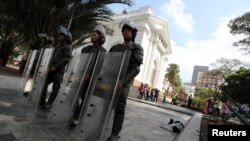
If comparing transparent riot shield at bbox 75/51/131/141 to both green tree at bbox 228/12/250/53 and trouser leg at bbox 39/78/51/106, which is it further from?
green tree at bbox 228/12/250/53

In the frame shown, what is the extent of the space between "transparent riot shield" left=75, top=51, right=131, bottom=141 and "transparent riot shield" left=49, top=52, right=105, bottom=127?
15.6 inches

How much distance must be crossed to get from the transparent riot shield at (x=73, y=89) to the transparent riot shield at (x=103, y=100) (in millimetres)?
395

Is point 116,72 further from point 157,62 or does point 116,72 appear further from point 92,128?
point 157,62

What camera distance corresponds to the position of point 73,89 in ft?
11.2

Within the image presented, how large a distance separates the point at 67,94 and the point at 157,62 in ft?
106

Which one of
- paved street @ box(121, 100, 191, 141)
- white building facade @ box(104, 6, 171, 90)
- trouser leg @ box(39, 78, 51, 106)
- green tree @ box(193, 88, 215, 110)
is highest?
white building facade @ box(104, 6, 171, 90)

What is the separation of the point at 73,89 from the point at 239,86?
23.9 meters

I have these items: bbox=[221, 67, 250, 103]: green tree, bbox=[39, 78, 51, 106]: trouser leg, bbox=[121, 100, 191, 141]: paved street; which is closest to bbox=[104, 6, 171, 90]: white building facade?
bbox=[221, 67, 250, 103]: green tree

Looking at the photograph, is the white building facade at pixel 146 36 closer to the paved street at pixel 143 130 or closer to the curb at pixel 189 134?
the paved street at pixel 143 130

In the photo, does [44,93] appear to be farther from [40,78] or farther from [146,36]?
[146,36]

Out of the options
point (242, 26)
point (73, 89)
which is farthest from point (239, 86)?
point (73, 89)

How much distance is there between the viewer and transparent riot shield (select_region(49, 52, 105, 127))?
131 inches

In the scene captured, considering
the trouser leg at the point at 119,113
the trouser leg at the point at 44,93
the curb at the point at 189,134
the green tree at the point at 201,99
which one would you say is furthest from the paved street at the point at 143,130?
the green tree at the point at 201,99

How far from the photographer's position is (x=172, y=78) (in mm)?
54531
